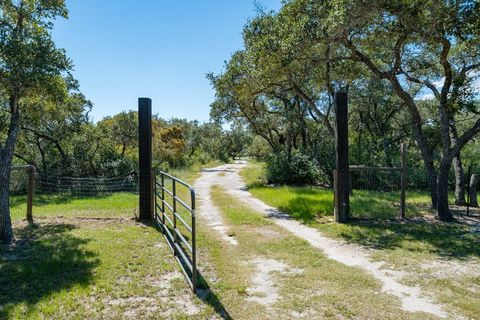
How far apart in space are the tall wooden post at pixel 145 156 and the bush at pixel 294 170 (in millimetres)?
9389

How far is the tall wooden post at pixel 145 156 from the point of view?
732 centimetres

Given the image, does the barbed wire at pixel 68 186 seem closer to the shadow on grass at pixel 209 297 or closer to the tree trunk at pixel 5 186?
the tree trunk at pixel 5 186

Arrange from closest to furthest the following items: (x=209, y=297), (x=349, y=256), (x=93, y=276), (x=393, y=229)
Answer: (x=209, y=297) → (x=93, y=276) → (x=349, y=256) → (x=393, y=229)

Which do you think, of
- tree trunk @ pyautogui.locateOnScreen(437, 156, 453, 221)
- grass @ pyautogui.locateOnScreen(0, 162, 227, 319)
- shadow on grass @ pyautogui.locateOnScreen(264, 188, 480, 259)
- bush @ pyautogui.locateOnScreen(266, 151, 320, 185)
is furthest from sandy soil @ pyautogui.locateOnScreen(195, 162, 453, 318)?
bush @ pyautogui.locateOnScreen(266, 151, 320, 185)

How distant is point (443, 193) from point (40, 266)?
7860mm

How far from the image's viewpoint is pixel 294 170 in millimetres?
15805

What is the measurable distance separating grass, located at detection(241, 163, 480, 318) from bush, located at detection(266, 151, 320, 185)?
6.20 metres

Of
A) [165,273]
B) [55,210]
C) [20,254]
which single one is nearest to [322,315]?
[165,273]

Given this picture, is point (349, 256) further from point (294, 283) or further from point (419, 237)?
point (419, 237)

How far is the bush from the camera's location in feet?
51.7

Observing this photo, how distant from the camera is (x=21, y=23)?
19.4ft

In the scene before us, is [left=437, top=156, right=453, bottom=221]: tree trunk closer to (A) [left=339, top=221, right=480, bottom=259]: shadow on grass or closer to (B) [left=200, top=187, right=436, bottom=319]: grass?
(A) [left=339, top=221, right=480, bottom=259]: shadow on grass

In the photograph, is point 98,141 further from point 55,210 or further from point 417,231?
point 417,231

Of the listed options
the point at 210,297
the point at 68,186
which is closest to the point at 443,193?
the point at 210,297
